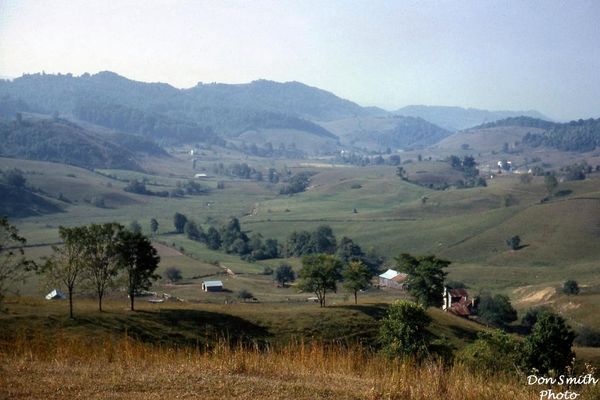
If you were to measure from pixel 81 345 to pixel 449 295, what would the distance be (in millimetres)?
66615

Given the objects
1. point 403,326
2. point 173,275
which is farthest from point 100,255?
point 173,275

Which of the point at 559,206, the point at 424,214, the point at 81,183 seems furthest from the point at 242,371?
the point at 81,183

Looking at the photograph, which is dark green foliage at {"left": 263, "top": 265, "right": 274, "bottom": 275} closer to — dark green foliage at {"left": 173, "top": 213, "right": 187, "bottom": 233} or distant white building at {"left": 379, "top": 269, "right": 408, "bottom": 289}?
distant white building at {"left": 379, "top": 269, "right": 408, "bottom": 289}

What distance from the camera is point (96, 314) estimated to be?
38.8m

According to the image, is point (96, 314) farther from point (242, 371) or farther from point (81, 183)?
point (81, 183)

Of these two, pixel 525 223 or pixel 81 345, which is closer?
pixel 81 345

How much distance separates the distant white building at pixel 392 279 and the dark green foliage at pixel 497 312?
25.8m

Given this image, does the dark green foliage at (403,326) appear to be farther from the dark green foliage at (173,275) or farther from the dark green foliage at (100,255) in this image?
the dark green foliage at (173,275)

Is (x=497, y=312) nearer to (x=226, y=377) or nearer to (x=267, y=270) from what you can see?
(x=267, y=270)

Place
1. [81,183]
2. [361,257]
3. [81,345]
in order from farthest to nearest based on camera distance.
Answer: [81,183]
[361,257]
[81,345]

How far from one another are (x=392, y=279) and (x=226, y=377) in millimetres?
89454

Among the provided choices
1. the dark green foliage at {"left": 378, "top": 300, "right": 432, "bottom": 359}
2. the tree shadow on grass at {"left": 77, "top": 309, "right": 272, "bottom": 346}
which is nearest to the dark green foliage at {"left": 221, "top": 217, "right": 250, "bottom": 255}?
the tree shadow on grass at {"left": 77, "top": 309, "right": 272, "bottom": 346}

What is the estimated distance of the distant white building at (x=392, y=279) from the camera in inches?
3730

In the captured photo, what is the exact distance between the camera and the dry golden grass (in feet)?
28.9
